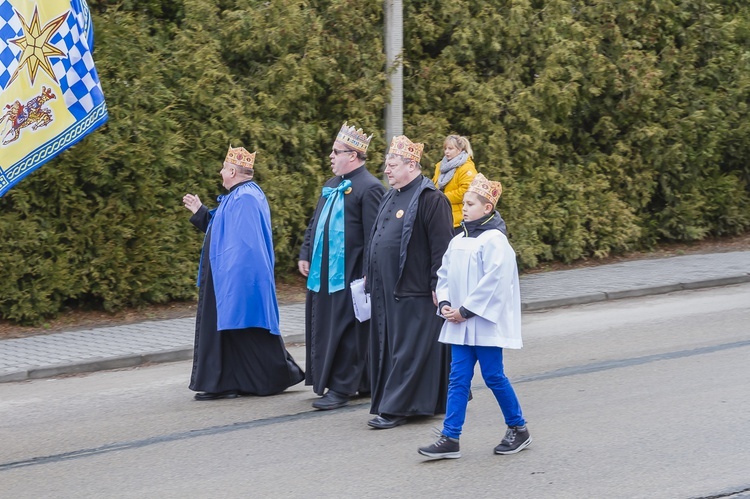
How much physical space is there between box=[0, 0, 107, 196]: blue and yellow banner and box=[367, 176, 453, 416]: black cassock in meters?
3.00

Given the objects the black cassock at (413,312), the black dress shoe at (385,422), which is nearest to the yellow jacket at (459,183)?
→ the black cassock at (413,312)

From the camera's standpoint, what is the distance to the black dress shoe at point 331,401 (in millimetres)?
7926

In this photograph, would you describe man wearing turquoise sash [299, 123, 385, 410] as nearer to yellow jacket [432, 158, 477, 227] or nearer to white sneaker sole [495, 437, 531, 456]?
white sneaker sole [495, 437, 531, 456]

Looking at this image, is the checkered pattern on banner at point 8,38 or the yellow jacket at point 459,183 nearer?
the checkered pattern on banner at point 8,38

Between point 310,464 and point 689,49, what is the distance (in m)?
12.6

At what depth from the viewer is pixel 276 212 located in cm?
1357

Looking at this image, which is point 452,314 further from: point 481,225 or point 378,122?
point 378,122

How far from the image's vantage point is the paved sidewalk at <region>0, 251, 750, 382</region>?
32.9ft

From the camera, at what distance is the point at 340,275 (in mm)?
8062

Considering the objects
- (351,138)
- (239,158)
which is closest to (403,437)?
(351,138)

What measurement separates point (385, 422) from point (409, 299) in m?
0.85

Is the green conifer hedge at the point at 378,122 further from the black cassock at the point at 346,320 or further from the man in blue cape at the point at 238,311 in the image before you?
the black cassock at the point at 346,320

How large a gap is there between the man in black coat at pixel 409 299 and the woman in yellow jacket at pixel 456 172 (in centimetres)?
415

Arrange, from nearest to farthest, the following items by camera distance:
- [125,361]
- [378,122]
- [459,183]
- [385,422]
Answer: [385,422]
[125,361]
[459,183]
[378,122]
